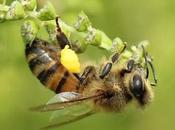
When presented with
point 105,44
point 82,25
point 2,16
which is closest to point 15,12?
point 2,16

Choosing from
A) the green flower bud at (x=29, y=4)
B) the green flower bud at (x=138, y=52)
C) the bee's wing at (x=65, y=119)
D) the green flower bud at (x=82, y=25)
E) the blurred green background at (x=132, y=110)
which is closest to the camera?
the green flower bud at (x=29, y=4)

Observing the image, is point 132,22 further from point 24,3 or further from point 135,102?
point 24,3

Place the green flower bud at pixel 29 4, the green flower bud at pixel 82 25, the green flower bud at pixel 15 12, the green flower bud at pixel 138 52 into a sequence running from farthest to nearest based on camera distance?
the green flower bud at pixel 138 52 → the green flower bud at pixel 82 25 → the green flower bud at pixel 29 4 → the green flower bud at pixel 15 12

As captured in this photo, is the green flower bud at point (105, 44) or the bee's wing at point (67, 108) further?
the green flower bud at point (105, 44)

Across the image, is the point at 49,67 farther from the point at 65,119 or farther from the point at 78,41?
the point at 65,119

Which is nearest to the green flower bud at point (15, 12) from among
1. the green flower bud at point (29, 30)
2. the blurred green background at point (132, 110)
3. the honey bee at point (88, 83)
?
the green flower bud at point (29, 30)

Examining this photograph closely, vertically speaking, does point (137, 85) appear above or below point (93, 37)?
below

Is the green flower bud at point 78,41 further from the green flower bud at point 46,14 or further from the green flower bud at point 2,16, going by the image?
the green flower bud at point 2,16

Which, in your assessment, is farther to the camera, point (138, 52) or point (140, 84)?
point (140, 84)
